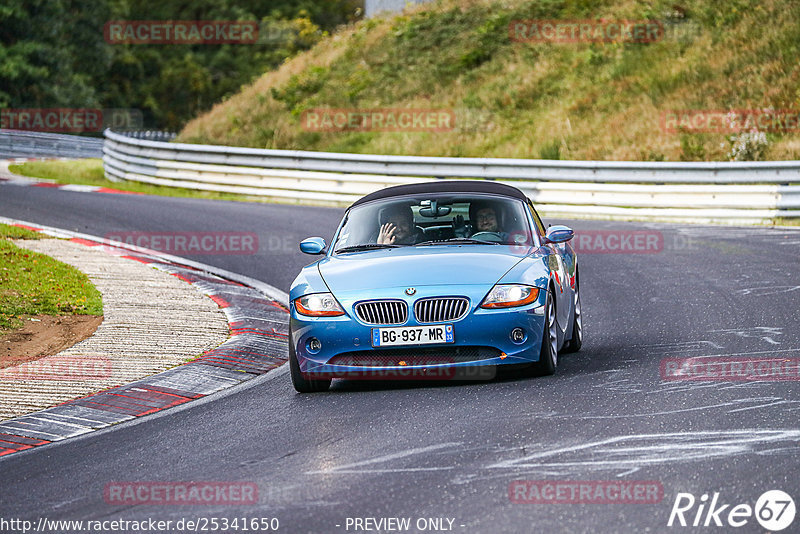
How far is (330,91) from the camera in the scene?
121 ft

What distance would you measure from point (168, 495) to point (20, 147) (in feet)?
126

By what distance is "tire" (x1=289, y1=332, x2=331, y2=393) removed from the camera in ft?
28.4

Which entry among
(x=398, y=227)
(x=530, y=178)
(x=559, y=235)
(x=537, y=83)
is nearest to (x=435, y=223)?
(x=398, y=227)

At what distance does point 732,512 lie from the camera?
5.20m

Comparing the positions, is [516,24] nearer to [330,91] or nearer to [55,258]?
[330,91]

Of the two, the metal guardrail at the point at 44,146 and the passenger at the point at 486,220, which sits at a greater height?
the passenger at the point at 486,220

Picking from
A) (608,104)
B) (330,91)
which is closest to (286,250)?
(608,104)

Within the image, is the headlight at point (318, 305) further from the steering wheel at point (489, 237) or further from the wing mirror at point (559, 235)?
the wing mirror at point (559, 235)

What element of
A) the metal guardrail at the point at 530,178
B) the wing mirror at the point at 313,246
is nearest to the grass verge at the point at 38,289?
the wing mirror at the point at 313,246

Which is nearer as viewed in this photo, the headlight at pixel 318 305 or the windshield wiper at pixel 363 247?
the headlight at pixel 318 305

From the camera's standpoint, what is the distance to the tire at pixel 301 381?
866 centimetres

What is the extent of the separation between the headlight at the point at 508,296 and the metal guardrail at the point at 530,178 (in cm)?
A: 1265

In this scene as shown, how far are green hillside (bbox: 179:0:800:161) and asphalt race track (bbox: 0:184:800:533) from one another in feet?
54.0

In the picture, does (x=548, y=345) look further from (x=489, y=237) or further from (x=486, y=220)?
(x=486, y=220)
